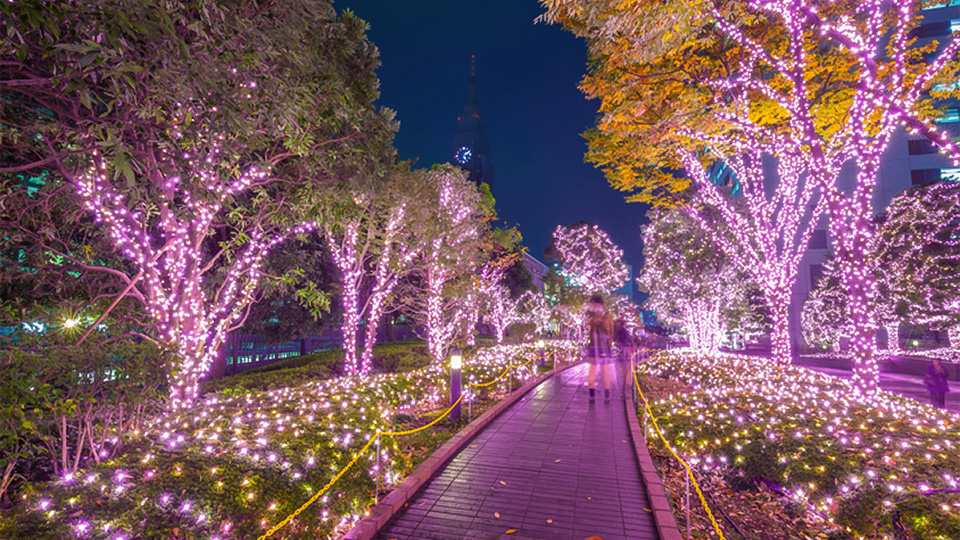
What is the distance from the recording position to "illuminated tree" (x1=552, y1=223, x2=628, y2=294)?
32.3 metres

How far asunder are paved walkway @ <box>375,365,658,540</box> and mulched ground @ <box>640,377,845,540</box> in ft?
1.54

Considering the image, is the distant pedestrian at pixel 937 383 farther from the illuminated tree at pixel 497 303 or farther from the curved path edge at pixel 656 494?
the illuminated tree at pixel 497 303

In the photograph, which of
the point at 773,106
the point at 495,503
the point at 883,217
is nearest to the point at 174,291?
the point at 495,503

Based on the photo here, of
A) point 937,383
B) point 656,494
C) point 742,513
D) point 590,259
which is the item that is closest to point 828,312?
point 590,259

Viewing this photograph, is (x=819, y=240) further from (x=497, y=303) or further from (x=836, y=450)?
(x=836, y=450)

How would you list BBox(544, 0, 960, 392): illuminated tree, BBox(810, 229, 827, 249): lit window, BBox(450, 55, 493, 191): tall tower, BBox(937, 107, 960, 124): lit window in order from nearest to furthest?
BBox(544, 0, 960, 392): illuminated tree → BBox(937, 107, 960, 124): lit window → BBox(810, 229, 827, 249): lit window → BBox(450, 55, 493, 191): tall tower

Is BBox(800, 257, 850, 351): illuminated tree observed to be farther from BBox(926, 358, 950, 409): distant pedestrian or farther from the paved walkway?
the paved walkway

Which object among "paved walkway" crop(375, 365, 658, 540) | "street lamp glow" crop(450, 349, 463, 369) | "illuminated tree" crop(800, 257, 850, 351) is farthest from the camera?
"illuminated tree" crop(800, 257, 850, 351)

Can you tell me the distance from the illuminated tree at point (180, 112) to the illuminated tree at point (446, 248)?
455 cm

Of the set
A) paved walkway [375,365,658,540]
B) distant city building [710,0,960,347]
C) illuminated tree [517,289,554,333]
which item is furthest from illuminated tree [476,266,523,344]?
distant city building [710,0,960,347]

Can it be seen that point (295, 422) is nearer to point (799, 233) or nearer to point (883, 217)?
point (883, 217)

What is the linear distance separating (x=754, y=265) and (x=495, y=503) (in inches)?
443

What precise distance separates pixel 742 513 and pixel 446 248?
10.2 m

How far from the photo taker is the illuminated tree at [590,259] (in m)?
32.3
